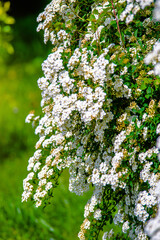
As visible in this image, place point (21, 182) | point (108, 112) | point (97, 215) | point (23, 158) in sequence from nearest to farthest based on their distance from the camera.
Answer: point (108, 112)
point (97, 215)
point (21, 182)
point (23, 158)

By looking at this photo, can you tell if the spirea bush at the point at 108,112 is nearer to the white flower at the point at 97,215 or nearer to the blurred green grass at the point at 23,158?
the white flower at the point at 97,215

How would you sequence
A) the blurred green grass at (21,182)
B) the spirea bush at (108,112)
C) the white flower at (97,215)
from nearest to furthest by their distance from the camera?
1. the spirea bush at (108,112)
2. the white flower at (97,215)
3. the blurred green grass at (21,182)

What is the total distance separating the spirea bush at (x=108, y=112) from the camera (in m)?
1.76

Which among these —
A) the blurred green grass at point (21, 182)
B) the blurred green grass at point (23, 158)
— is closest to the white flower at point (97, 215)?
the blurred green grass at point (21, 182)

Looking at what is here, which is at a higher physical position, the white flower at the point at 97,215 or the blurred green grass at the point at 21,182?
the blurred green grass at the point at 21,182

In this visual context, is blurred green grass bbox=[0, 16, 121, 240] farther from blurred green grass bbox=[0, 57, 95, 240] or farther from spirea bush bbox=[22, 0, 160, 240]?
spirea bush bbox=[22, 0, 160, 240]

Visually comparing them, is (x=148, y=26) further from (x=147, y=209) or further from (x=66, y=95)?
(x=147, y=209)

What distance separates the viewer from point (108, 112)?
1805 mm

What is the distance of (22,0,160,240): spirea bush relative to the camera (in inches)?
69.1

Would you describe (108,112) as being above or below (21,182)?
below

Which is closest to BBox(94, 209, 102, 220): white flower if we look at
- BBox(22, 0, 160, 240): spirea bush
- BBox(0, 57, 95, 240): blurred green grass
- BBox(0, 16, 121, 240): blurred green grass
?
BBox(22, 0, 160, 240): spirea bush

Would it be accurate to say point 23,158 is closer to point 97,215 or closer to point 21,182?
A: point 21,182

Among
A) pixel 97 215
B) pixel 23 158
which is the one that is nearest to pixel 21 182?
pixel 23 158

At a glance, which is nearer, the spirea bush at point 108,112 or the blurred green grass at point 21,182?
the spirea bush at point 108,112
